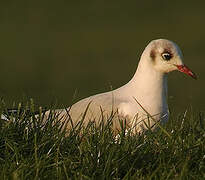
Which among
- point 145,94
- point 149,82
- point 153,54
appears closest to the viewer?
point 145,94

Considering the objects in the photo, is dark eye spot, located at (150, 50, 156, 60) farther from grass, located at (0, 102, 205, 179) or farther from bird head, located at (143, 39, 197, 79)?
grass, located at (0, 102, 205, 179)

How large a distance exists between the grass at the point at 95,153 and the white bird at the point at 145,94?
1.55 metres

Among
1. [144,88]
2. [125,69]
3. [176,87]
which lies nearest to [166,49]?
[144,88]

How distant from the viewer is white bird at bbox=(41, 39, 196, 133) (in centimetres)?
766

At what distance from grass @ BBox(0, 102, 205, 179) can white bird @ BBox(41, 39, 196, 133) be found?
1.55m

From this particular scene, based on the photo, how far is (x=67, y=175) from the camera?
5172 millimetres

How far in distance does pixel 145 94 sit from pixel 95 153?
8.05 feet

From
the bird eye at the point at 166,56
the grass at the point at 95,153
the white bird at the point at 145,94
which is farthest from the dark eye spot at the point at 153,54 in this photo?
the grass at the point at 95,153

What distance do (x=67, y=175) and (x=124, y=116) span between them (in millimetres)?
2471

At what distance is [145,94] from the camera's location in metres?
7.84

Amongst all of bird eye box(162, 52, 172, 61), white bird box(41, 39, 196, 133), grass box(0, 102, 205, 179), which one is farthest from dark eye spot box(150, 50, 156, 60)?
grass box(0, 102, 205, 179)

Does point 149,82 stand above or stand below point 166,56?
below

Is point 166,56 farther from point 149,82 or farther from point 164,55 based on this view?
point 149,82

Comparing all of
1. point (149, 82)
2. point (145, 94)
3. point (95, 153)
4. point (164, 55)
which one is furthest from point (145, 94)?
point (95, 153)
